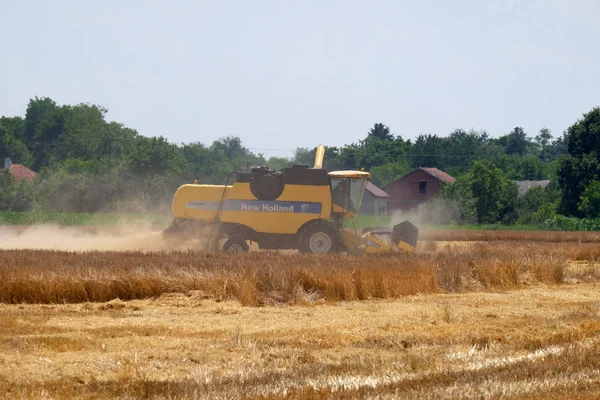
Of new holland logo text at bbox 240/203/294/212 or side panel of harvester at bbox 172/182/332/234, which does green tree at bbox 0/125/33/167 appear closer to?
side panel of harvester at bbox 172/182/332/234

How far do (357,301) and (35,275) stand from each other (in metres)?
5.99

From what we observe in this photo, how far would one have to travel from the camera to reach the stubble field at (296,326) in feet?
28.6

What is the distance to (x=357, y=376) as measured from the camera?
9.26m

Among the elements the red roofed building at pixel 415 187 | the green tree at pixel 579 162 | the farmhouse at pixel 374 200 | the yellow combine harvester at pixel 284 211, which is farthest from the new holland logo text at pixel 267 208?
the red roofed building at pixel 415 187

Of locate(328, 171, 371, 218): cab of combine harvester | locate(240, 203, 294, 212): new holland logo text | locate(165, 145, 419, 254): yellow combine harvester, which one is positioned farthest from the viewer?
locate(328, 171, 371, 218): cab of combine harvester

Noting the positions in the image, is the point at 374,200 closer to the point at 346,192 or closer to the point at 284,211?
the point at 346,192

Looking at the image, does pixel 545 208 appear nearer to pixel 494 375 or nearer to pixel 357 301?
pixel 357 301

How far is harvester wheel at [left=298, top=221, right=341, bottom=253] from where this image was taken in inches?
931

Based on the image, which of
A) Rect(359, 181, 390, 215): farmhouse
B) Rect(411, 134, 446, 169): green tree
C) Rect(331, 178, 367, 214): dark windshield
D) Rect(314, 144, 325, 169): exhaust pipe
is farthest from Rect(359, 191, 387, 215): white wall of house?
Rect(331, 178, 367, 214): dark windshield

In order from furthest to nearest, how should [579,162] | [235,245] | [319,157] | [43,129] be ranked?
[43,129], [579,162], [319,157], [235,245]

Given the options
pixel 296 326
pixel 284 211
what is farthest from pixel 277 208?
pixel 296 326

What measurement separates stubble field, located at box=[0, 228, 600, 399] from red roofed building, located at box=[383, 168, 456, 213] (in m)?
61.5

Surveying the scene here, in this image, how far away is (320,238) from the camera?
23.7 meters

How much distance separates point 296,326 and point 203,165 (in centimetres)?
7406
